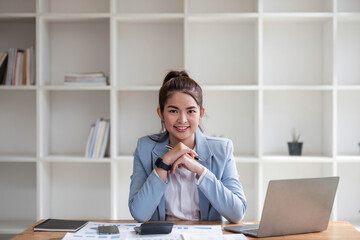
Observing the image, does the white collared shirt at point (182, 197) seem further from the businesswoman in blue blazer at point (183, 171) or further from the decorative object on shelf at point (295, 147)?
the decorative object on shelf at point (295, 147)

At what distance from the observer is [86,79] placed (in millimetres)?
3037

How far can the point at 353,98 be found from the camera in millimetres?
3209

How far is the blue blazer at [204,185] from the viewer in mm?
1782

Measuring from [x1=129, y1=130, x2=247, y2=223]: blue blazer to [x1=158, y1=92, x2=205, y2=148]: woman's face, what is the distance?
0.42 ft

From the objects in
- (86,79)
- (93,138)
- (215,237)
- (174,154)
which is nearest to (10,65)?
(86,79)

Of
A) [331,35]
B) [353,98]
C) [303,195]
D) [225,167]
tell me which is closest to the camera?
[303,195]

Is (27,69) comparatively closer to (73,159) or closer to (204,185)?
(73,159)

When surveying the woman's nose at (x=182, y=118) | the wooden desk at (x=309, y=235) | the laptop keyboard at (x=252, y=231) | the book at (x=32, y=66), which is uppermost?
the book at (x=32, y=66)

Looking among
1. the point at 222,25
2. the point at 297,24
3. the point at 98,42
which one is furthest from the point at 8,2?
the point at 297,24

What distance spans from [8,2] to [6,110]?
0.85 m

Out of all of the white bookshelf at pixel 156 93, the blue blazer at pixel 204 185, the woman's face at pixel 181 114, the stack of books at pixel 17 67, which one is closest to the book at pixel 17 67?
the stack of books at pixel 17 67

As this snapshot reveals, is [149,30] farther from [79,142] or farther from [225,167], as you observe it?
[225,167]

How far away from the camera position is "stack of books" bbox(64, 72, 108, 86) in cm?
302

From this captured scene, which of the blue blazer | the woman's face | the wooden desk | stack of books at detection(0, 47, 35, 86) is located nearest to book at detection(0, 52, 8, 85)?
stack of books at detection(0, 47, 35, 86)
